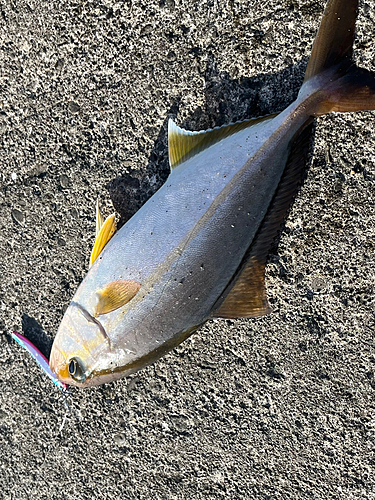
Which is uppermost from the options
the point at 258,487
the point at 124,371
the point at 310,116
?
the point at 310,116

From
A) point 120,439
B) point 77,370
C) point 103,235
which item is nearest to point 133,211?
point 103,235

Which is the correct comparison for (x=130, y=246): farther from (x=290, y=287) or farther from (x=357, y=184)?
(x=357, y=184)

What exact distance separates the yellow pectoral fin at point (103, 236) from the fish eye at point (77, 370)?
431 millimetres

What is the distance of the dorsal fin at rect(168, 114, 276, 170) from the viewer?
1.58 metres

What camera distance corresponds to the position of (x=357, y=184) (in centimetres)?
172

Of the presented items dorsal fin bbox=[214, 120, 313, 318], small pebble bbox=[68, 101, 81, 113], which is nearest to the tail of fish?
dorsal fin bbox=[214, 120, 313, 318]

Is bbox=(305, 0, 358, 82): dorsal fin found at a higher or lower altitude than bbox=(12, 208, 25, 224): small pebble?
higher

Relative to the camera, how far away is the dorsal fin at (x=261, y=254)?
152 centimetres

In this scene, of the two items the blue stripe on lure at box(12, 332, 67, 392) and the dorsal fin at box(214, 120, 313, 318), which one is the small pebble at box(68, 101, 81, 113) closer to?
the dorsal fin at box(214, 120, 313, 318)

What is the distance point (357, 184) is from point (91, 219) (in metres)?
1.30

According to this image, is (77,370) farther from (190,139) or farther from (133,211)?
(190,139)

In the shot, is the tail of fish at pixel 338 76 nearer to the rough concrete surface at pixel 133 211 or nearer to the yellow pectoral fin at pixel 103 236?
→ the rough concrete surface at pixel 133 211

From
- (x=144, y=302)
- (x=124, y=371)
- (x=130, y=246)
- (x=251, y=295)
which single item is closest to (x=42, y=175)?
(x=130, y=246)

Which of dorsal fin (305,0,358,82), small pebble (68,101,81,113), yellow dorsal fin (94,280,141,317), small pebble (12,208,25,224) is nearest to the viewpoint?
dorsal fin (305,0,358,82)
